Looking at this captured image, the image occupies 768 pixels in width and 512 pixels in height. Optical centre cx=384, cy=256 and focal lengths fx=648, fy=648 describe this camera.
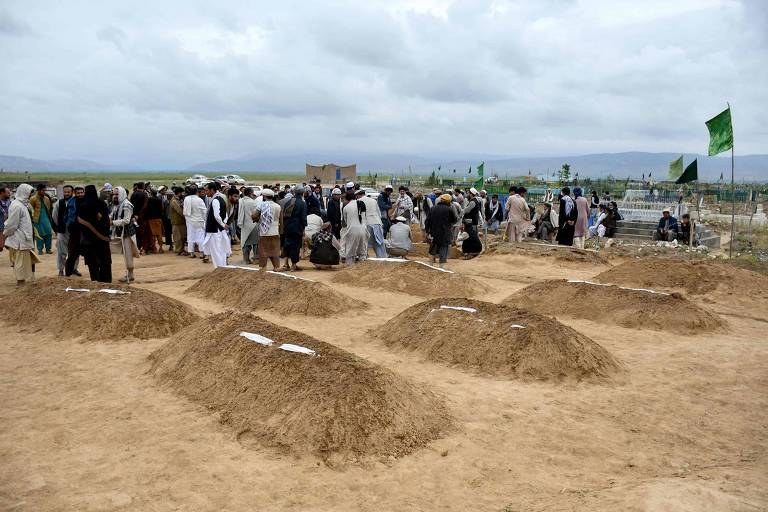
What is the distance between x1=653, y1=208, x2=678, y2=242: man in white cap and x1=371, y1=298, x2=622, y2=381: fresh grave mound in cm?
1253

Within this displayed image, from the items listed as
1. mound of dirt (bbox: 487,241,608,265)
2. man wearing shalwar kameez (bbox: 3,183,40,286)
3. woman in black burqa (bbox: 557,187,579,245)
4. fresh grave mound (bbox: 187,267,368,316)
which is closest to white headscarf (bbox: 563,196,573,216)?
woman in black burqa (bbox: 557,187,579,245)

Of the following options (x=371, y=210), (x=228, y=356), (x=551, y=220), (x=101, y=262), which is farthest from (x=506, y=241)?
(x=228, y=356)

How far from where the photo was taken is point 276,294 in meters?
9.84

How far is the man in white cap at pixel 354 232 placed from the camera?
1288cm

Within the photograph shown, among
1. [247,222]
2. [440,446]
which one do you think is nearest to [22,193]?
[247,222]

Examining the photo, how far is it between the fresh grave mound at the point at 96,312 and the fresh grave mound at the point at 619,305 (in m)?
5.24

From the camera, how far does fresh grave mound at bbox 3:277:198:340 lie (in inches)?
312

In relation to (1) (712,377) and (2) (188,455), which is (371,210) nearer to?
(1) (712,377)

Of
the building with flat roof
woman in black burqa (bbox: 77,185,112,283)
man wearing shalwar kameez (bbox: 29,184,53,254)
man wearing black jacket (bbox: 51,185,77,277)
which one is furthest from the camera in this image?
the building with flat roof

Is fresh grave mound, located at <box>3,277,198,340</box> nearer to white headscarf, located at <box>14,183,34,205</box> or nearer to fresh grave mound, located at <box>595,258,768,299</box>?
white headscarf, located at <box>14,183,34,205</box>

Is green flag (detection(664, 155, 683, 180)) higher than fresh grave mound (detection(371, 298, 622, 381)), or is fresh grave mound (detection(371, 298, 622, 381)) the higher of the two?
green flag (detection(664, 155, 683, 180))

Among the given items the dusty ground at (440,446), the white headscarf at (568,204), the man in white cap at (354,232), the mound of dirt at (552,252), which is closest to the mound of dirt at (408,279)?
the man in white cap at (354,232)

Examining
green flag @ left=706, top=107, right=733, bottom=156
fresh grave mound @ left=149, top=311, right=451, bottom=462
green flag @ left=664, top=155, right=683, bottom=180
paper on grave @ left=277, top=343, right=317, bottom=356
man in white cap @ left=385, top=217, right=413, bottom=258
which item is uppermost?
green flag @ left=706, top=107, right=733, bottom=156

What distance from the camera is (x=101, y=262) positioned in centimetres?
1015
